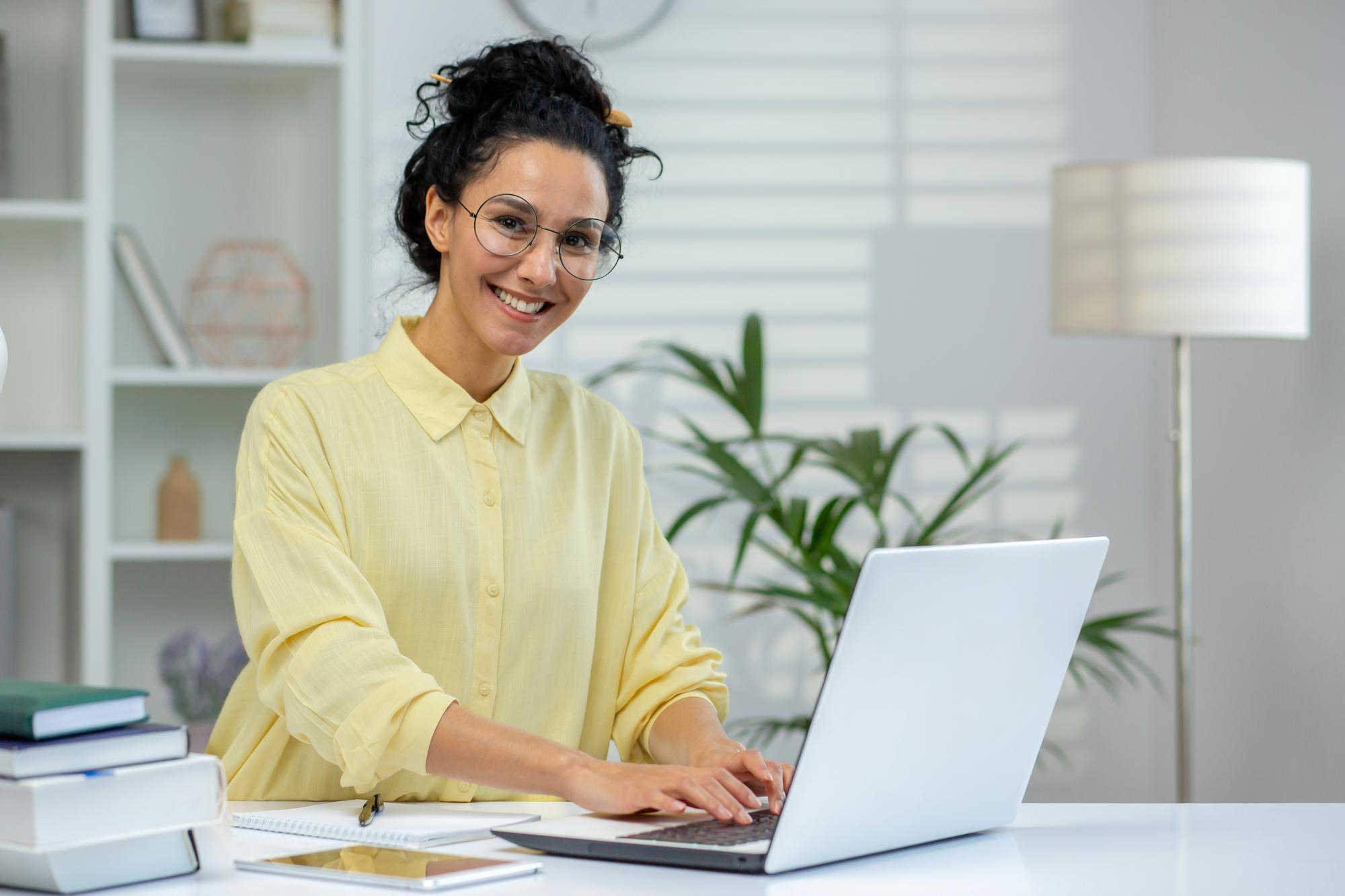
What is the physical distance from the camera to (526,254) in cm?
158

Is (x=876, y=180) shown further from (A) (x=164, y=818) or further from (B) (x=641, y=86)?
(A) (x=164, y=818)

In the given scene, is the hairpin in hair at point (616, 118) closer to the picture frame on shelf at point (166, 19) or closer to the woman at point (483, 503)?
the woman at point (483, 503)

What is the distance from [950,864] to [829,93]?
2.55 meters

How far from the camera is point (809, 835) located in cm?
110

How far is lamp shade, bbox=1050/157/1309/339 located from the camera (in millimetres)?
2621

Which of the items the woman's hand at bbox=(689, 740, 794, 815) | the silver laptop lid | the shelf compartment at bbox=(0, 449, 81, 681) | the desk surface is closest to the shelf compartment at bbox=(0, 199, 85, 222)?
the shelf compartment at bbox=(0, 449, 81, 681)

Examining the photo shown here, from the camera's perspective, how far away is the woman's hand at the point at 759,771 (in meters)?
1.31

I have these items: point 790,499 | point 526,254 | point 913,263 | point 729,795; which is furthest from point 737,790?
point 913,263

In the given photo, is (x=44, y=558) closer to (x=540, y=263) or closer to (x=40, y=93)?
(x=40, y=93)

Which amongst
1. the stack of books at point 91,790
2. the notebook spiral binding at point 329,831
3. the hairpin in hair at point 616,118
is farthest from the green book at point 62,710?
the hairpin in hair at point 616,118

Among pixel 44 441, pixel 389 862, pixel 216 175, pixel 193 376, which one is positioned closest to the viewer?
pixel 389 862

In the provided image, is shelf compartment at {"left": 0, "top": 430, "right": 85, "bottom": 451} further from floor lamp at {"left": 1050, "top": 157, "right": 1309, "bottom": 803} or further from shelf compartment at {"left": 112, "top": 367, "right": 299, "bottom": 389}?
floor lamp at {"left": 1050, "top": 157, "right": 1309, "bottom": 803}

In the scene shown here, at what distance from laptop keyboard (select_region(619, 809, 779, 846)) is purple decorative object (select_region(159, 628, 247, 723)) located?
1871 mm

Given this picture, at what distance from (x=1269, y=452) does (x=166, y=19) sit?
2294 millimetres
